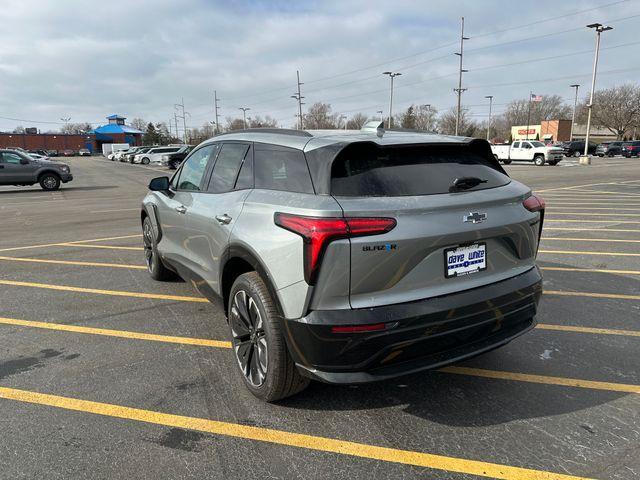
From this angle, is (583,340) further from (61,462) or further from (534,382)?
(61,462)

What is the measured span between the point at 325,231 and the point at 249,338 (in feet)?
3.75

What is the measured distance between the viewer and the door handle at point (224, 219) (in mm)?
3271

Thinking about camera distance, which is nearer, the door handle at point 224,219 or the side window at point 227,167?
the door handle at point 224,219

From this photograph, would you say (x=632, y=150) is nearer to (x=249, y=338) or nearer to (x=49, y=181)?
(x=49, y=181)

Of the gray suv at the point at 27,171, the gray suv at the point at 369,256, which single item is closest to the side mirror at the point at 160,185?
the gray suv at the point at 369,256

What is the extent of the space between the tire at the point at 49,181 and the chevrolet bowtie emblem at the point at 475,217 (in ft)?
70.7

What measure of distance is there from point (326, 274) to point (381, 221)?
1.31ft

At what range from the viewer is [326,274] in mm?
2428

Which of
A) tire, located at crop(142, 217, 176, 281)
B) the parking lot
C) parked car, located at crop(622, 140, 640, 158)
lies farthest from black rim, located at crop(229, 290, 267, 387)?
parked car, located at crop(622, 140, 640, 158)

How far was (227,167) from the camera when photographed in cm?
374

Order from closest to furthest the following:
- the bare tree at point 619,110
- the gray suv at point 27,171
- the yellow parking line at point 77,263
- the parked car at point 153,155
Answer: the yellow parking line at point 77,263
the gray suv at point 27,171
the parked car at point 153,155
the bare tree at point 619,110

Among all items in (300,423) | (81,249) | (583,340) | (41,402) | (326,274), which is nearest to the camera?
(326,274)

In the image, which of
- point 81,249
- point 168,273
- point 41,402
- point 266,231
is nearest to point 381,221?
point 266,231

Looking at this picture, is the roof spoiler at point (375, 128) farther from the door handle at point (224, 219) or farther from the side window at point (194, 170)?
the side window at point (194, 170)
